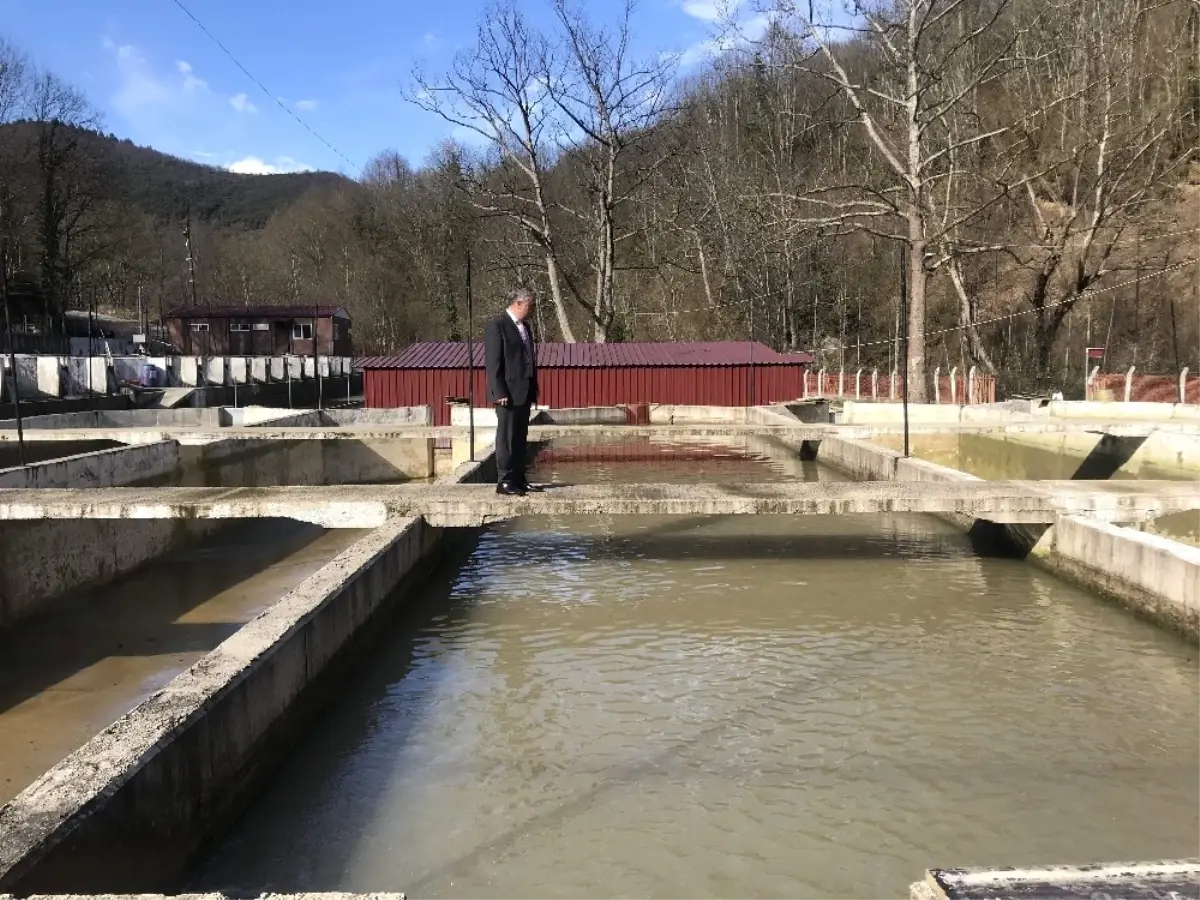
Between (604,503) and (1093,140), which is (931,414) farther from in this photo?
(604,503)

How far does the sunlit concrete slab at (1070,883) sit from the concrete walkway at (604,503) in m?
5.51

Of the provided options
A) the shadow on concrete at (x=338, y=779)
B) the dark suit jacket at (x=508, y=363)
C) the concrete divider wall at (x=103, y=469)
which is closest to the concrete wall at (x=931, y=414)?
the dark suit jacket at (x=508, y=363)

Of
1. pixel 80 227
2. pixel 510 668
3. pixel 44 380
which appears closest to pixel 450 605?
pixel 510 668

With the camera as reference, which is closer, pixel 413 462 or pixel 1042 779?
pixel 1042 779

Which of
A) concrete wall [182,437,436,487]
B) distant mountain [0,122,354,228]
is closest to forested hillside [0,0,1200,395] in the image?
concrete wall [182,437,436,487]

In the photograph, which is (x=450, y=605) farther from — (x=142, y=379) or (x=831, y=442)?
(x=142, y=379)

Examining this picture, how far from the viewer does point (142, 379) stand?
33.8 meters

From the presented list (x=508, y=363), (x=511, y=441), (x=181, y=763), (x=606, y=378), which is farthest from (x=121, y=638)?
(x=606, y=378)

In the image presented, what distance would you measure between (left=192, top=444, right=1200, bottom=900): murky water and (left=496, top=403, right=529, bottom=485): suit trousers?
1.13 m

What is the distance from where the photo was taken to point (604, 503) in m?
8.05

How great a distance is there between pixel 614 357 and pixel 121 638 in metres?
19.8

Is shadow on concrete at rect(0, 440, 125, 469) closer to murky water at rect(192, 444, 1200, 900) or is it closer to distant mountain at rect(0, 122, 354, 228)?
murky water at rect(192, 444, 1200, 900)

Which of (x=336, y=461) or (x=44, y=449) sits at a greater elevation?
(x=44, y=449)

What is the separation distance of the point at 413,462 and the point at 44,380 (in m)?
14.2
